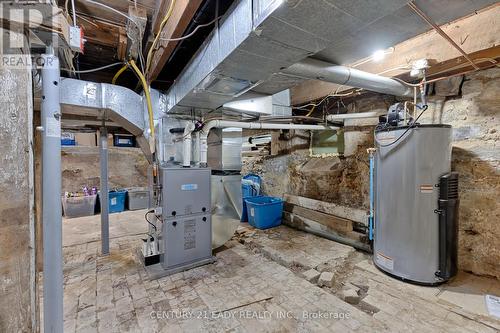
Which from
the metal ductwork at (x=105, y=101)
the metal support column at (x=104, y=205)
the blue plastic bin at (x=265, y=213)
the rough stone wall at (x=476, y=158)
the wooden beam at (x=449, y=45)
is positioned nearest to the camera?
the wooden beam at (x=449, y=45)

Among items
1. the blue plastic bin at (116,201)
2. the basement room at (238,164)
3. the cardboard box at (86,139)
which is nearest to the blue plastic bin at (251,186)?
the basement room at (238,164)

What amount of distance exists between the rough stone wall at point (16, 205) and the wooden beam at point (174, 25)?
2.64 ft

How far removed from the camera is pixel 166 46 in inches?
64.4

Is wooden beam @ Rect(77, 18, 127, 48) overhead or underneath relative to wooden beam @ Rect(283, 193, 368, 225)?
overhead

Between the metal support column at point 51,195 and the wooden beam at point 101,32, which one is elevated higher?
the wooden beam at point 101,32

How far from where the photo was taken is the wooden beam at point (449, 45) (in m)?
1.74

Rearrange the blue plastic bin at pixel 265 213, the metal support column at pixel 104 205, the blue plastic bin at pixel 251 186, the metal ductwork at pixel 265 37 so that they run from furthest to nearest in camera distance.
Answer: the blue plastic bin at pixel 251 186, the blue plastic bin at pixel 265 213, the metal support column at pixel 104 205, the metal ductwork at pixel 265 37

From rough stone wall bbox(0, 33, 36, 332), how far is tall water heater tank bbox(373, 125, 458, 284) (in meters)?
2.61

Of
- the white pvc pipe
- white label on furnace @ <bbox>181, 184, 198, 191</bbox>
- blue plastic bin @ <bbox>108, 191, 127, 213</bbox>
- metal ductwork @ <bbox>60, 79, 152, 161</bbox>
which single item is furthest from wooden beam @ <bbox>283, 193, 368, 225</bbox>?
blue plastic bin @ <bbox>108, 191, 127, 213</bbox>

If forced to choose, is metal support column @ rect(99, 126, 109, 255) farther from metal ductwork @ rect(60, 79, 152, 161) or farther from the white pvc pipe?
the white pvc pipe

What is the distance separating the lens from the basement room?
94 cm

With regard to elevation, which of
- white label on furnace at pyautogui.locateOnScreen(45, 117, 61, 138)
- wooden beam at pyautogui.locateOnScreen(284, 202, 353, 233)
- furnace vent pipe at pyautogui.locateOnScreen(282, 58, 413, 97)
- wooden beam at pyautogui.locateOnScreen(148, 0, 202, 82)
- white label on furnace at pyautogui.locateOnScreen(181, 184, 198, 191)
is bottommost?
wooden beam at pyautogui.locateOnScreen(284, 202, 353, 233)

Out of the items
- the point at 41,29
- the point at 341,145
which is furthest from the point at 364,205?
the point at 41,29

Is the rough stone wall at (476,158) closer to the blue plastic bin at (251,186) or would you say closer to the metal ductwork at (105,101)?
the blue plastic bin at (251,186)
